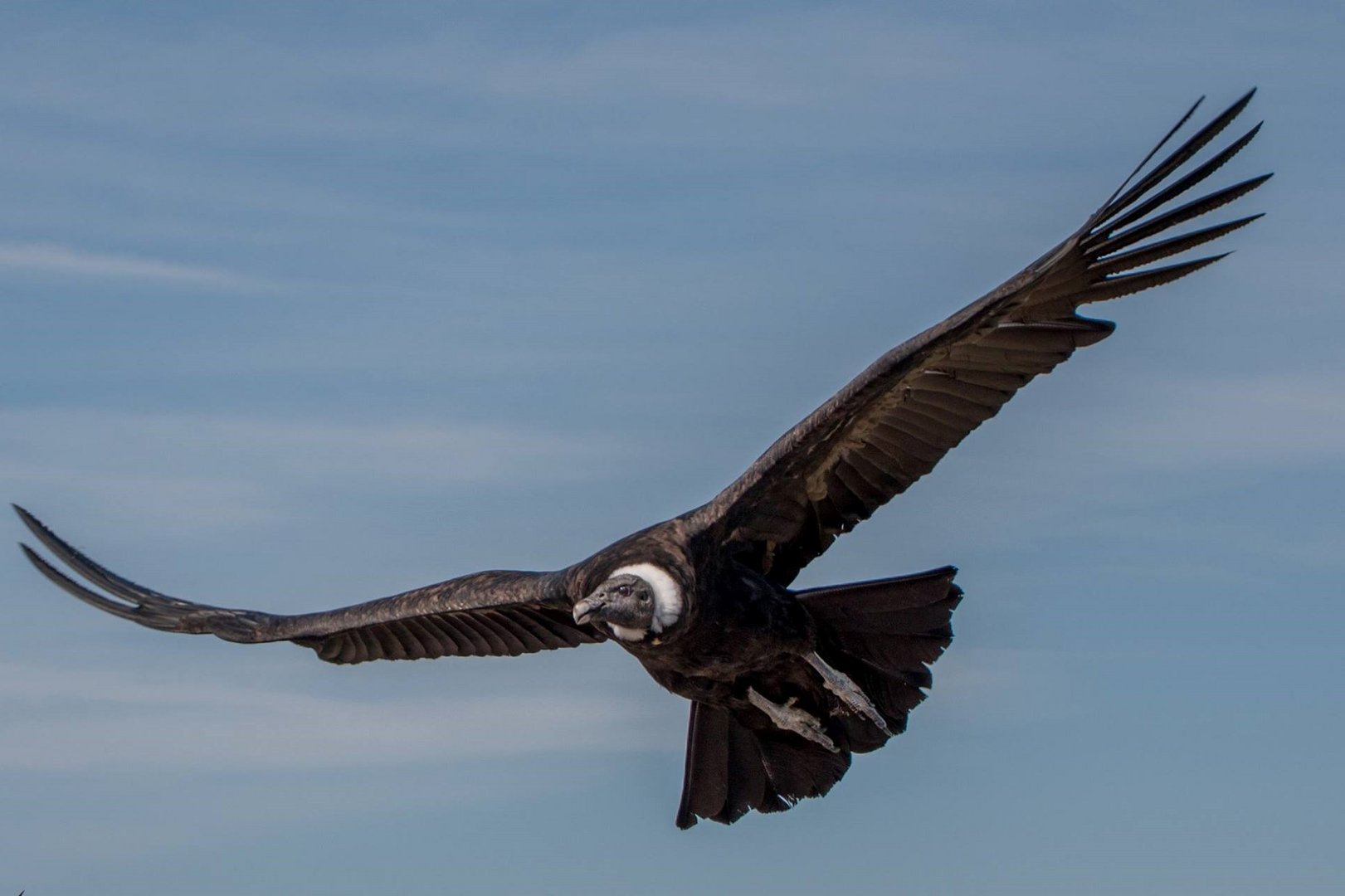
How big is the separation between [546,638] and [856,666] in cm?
218

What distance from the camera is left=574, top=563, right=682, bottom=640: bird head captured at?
11898mm

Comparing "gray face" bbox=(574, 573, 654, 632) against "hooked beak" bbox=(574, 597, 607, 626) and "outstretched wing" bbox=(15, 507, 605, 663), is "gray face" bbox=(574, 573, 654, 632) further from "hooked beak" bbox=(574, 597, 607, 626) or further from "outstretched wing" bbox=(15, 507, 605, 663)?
"outstretched wing" bbox=(15, 507, 605, 663)

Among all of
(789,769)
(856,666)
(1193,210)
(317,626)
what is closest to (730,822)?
(789,769)

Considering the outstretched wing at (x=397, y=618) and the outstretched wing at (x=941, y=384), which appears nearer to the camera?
the outstretched wing at (x=941, y=384)

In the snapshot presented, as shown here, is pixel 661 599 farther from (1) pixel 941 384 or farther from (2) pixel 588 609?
(1) pixel 941 384

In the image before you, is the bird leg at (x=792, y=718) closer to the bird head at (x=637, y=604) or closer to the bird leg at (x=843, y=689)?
the bird leg at (x=843, y=689)

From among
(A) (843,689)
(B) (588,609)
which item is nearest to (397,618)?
(B) (588,609)

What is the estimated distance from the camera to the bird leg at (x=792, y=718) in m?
12.8

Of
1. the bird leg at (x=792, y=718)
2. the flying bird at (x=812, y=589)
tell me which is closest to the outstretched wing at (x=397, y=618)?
the flying bird at (x=812, y=589)

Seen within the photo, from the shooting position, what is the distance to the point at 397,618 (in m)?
13.8

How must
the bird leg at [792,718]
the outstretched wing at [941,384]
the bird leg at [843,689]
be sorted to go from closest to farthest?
the outstretched wing at [941,384] < the bird leg at [843,689] < the bird leg at [792,718]

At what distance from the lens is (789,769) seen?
43.6 feet

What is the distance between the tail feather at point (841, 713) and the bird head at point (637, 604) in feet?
3.33

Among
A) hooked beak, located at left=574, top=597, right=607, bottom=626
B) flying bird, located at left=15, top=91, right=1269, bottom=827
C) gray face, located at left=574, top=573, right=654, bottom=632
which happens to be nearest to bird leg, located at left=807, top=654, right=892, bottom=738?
flying bird, located at left=15, top=91, right=1269, bottom=827
